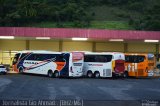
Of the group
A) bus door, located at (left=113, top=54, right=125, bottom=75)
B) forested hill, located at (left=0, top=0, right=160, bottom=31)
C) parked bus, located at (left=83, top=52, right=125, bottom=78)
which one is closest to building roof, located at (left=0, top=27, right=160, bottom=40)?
parked bus, located at (left=83, top=52, right=125, bottom=78)

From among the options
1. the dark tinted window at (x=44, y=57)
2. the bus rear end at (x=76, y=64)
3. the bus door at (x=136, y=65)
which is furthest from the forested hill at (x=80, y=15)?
the bus door at (x=136, y=65)

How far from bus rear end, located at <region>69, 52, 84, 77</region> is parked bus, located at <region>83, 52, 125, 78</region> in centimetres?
142

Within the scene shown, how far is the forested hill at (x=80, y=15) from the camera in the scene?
5757 centimetres

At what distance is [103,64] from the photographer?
127ft

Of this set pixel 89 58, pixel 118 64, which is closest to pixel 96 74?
pixel 89 58

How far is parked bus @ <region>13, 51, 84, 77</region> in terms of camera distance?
123ft

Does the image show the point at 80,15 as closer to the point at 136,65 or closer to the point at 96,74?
the point at 136,65

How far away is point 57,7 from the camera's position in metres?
66.1

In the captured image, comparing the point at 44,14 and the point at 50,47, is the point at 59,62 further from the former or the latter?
the point at 44,14

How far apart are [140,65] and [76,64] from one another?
6.20m

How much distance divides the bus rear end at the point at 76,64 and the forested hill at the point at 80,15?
14026mm

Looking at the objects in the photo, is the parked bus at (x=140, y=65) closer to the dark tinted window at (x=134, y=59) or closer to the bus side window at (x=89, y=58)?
the dark tinted window at (x=134, y=59)

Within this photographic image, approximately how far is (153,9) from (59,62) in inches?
1301

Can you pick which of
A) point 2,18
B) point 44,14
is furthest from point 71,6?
point 2,18
